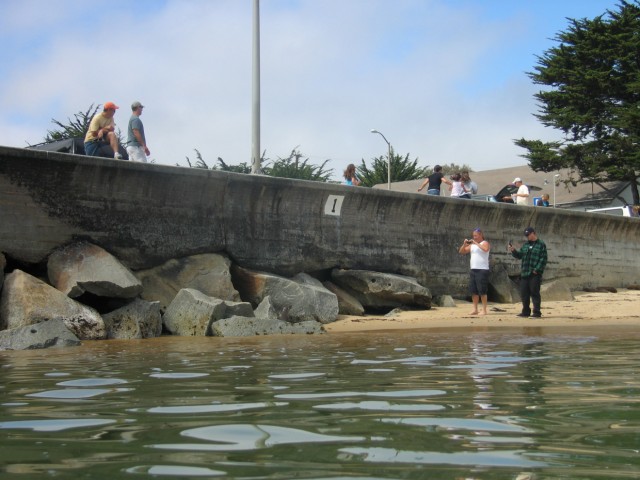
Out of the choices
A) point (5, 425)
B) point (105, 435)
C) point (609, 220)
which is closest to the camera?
point (105, 435)

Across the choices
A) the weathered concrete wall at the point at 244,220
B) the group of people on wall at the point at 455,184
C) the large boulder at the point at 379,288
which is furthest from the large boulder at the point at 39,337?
the group of people on wall at the point at 455,184

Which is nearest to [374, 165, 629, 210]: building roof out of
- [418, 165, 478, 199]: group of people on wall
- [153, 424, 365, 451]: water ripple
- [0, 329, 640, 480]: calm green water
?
[418, 165, 478, 199]: group of people on wall

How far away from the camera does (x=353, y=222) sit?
14.5 m

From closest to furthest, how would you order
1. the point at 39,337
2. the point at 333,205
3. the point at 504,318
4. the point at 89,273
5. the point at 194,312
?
1. the point at 39,337
2. the point at 194,312
3. the point at 89,273
4. the point at 504,318
5. the point at 333,205

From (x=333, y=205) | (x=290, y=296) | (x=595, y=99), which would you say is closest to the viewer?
(x=290, y=296)

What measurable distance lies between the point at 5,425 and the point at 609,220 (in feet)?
60.7

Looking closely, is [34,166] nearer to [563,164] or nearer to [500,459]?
[500,459]

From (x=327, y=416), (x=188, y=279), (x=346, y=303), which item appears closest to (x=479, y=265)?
(x=346, y=303)

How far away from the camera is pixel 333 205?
1422 centimetres

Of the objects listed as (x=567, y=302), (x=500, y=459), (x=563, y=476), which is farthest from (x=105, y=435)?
(x=567, y=302)

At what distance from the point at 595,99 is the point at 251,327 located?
34568mm

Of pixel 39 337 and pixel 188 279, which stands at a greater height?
pixel 188 279

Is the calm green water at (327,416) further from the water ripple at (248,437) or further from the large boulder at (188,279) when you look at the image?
the large boulder at (188,279)

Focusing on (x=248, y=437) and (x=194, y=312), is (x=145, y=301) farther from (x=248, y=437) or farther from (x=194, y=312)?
(x=248, y=437)
